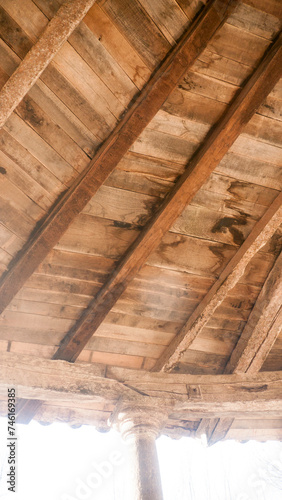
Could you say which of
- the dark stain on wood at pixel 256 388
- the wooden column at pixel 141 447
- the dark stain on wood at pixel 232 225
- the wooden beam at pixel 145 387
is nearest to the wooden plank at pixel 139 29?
the dark stain on wood at pixel 232 225

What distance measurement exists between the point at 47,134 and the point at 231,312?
84.2 inches

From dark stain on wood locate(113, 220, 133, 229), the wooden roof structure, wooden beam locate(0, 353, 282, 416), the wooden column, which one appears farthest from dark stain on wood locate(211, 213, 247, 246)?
the wooden column

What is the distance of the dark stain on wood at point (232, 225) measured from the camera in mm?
2775

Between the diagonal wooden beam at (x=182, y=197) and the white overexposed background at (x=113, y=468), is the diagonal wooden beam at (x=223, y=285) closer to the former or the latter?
the diagonal wooden beam at (x=182, y=197)

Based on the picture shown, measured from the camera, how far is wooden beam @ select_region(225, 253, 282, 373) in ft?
9.91

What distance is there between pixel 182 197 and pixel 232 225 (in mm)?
611

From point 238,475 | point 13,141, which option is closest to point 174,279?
point 13,141

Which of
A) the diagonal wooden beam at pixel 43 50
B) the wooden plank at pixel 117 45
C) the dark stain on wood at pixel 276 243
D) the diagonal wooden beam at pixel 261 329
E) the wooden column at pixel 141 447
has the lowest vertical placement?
the wooden column at pixel 141 447

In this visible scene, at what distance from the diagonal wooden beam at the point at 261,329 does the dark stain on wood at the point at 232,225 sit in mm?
461

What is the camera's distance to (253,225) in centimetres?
280

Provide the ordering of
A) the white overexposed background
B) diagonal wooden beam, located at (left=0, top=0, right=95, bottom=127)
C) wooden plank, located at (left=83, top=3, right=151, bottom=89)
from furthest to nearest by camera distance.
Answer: the white overexposed background → wooden plank, located at (left=83, top=3, right=151, bottom=89) → diagonal wooden beam, located at (left=0, top=0, right=95, bottom=127)

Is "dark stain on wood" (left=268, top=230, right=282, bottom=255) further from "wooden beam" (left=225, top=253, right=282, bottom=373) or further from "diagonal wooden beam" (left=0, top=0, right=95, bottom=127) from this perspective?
"diagonal wooden beam" (left=0, top=0, right=95, bottom=127)

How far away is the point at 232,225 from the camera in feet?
9.20

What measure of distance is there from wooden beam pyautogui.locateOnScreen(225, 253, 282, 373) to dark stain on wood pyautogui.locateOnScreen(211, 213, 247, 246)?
458 millimetres
